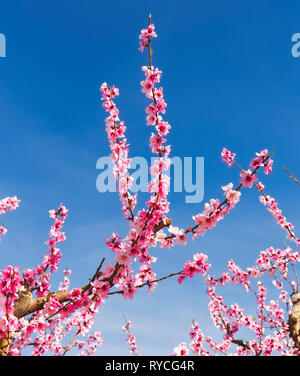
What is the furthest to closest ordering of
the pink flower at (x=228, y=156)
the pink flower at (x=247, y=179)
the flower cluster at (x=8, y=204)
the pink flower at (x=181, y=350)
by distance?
the flower cluster at (x=8, y=204) → the pink flower at (x=228, y=156) → the pink flower at (x=247, y=179) → the pink flower at (x=181, y=350)

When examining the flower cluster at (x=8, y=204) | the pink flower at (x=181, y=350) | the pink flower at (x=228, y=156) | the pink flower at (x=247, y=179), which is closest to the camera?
the pink flower at (x=181, y=350)

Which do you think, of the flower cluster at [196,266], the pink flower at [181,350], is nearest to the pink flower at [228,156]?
the flower cluster at [196,266]

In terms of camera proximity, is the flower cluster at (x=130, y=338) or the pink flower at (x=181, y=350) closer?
the pink flower at (x=181, y=350)

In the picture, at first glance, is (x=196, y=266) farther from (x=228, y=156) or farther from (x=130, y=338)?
(x=130, y=338)

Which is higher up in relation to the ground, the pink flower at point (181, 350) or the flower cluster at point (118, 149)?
the flower cluster at point (118, 149)

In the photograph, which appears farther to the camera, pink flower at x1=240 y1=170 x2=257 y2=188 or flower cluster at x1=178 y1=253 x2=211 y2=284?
pink flower at x1=240 y1=170 x2=257 y2=188

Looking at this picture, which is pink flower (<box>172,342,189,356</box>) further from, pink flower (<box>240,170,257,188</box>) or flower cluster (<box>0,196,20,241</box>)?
flower cluster (<box>0,196,20,241</box>)

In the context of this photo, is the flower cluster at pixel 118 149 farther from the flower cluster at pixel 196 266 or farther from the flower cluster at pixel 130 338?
the flower cluster at pixel 130 338

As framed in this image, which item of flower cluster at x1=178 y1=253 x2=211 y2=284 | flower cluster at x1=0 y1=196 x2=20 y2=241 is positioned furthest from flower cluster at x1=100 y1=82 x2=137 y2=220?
flower cluster at x1=0 y1=196 x2=20 y2=241

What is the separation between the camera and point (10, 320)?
4238mm

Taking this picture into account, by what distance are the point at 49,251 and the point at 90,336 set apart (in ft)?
28.3

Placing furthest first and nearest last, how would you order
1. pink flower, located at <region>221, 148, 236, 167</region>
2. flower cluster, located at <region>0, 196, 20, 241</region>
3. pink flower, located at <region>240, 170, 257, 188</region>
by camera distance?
flower cluster, located at <region>0, 196, 20, 241</region>, pink flower, located at <region>221, 148, 236, 167</region>, pink flower, located at <region>240, 170, 257, 188</region>
